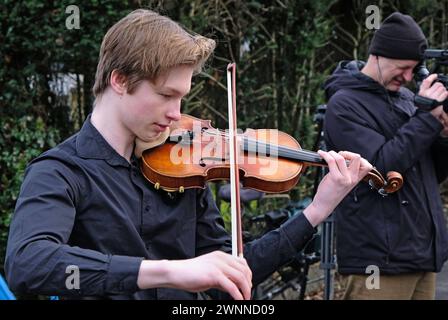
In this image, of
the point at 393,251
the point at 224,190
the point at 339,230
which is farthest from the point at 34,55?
the point at 393,251

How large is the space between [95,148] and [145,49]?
325 millimetres

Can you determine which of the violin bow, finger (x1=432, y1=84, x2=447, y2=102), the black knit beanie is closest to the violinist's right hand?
the violin bow

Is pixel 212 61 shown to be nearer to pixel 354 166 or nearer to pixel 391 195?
pixel 391 195

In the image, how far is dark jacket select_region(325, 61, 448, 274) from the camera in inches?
118

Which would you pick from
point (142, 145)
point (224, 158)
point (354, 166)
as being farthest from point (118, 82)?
point (354, 166)

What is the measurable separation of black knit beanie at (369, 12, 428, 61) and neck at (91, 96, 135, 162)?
1.72 meters

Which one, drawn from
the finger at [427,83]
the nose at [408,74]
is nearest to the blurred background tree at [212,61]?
the nose at [408,74]

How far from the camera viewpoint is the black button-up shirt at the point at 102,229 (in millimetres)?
1480

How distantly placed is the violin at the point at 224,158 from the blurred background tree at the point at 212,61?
1.41 m

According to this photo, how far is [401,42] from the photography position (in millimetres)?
3146

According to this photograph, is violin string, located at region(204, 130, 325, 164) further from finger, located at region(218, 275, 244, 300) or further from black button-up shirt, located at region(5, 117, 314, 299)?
finger, located at region(218, 275, 244, 300)

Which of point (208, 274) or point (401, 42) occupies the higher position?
point (401, 42)
